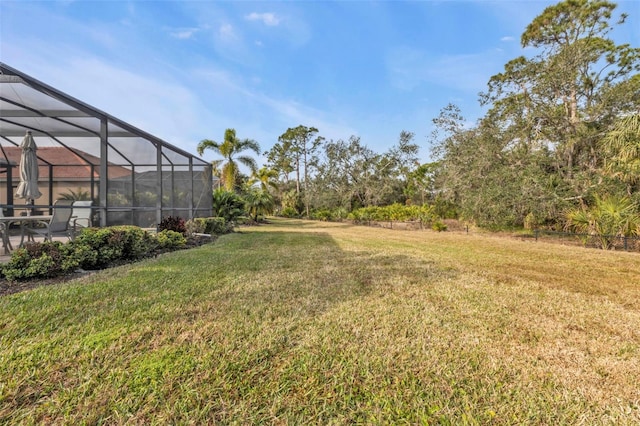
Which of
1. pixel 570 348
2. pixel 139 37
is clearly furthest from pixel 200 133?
pixel 570 348

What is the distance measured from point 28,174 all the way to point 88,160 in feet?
8.61

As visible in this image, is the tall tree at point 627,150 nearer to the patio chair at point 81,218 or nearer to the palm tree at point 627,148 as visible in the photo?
the palm tree at point 627,148

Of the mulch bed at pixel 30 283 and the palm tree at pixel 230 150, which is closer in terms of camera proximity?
the mulch bed at pixel 30 283

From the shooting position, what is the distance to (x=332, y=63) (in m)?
13.1

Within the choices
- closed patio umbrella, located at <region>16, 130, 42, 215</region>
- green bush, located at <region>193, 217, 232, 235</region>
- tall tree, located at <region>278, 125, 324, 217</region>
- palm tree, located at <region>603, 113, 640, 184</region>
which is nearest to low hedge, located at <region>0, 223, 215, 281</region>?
closed patio umbrella, located at <region>16, 130, 42, 215</region>

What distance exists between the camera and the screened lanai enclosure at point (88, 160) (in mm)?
5730

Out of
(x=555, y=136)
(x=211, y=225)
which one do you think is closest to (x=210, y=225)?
(x=211, y=225)

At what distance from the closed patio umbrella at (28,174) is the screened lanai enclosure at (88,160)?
774 mm

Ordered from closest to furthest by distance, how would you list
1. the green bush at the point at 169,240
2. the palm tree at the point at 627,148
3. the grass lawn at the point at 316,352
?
the grass lawn at the point at 316,352, the green bush at the point at 169,240, the palm tree at the point at 627,148

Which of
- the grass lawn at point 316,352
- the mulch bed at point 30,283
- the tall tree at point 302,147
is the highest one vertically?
the tall tree at point 302,147

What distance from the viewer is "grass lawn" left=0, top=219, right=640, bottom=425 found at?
1517 mm

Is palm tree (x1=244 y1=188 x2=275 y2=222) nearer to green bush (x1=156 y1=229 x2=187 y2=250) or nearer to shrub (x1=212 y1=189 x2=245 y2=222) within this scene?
shrub (x1=212 y1=189 x2=245 y2=222)

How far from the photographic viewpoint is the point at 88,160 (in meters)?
7.73

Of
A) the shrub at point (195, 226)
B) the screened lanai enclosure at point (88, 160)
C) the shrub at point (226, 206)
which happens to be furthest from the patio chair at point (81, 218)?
the shrub at point (226, 206)
